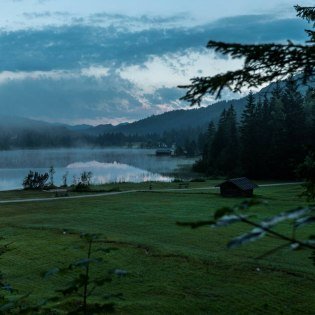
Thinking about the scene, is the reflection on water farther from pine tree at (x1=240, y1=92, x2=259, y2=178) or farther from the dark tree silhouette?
the dark tree silhouette

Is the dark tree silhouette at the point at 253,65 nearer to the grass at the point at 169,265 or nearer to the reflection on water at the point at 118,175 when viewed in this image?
the grass at the point at 169,265

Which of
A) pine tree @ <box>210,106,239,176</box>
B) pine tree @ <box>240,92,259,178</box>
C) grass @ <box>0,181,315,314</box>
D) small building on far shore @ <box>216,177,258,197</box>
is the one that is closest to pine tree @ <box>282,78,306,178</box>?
pine tree @ <box>240,92,259,178</box>

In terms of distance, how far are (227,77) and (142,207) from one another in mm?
27781

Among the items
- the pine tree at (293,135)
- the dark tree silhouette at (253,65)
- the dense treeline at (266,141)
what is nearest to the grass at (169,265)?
the dark tree silhouette at (253,65)

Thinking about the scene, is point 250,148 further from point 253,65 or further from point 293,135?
point 253,65

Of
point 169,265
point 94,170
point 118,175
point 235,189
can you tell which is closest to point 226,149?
point 118,175

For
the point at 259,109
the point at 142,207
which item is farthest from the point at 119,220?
the point at 259,109

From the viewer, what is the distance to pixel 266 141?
67.7 m

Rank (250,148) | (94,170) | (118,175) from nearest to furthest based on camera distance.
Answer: (250,148)
(118,175)
(94,170)

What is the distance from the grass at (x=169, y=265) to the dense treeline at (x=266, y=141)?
39534mm

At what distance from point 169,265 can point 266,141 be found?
5669 cm

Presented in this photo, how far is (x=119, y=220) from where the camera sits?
2527 cm

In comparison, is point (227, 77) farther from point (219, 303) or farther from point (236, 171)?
point (236, 171)

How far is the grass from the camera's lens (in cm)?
1057
